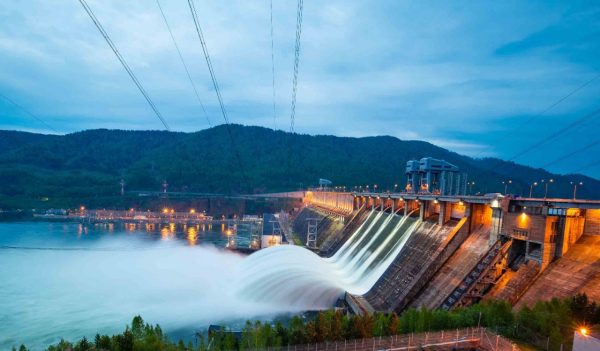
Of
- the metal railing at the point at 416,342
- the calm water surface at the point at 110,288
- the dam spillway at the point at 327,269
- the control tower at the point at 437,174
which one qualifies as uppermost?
the control tower at the point at 437,174

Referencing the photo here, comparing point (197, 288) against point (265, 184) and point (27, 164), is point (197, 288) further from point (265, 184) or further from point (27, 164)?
point (27, 164)

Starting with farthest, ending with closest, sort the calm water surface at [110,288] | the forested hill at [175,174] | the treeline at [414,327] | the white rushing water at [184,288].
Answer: the forested hill at [175,174] → the white rushing water at [184,288] → the calm water surface at [110,288] → the treeline at [414,327]

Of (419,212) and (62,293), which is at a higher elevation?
(419,212)

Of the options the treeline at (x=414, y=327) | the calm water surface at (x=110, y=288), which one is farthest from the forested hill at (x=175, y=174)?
the treeline at (x=414, y=327)

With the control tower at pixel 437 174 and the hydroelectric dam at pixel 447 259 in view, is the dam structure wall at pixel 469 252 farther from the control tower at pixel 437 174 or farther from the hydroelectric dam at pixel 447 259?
the control tower at pixel 437 174

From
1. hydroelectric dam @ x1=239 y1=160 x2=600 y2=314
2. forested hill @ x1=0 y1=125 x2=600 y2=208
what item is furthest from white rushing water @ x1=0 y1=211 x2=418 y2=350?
forested hill @ x1=0 y1=125 x2=600 y2=208

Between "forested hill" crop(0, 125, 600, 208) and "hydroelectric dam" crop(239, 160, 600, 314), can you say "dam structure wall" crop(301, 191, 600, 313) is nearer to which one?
"hydroelectric dam" crop(239, 160, 600, 314)

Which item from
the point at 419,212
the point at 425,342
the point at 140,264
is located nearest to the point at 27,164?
the point at 140,264
